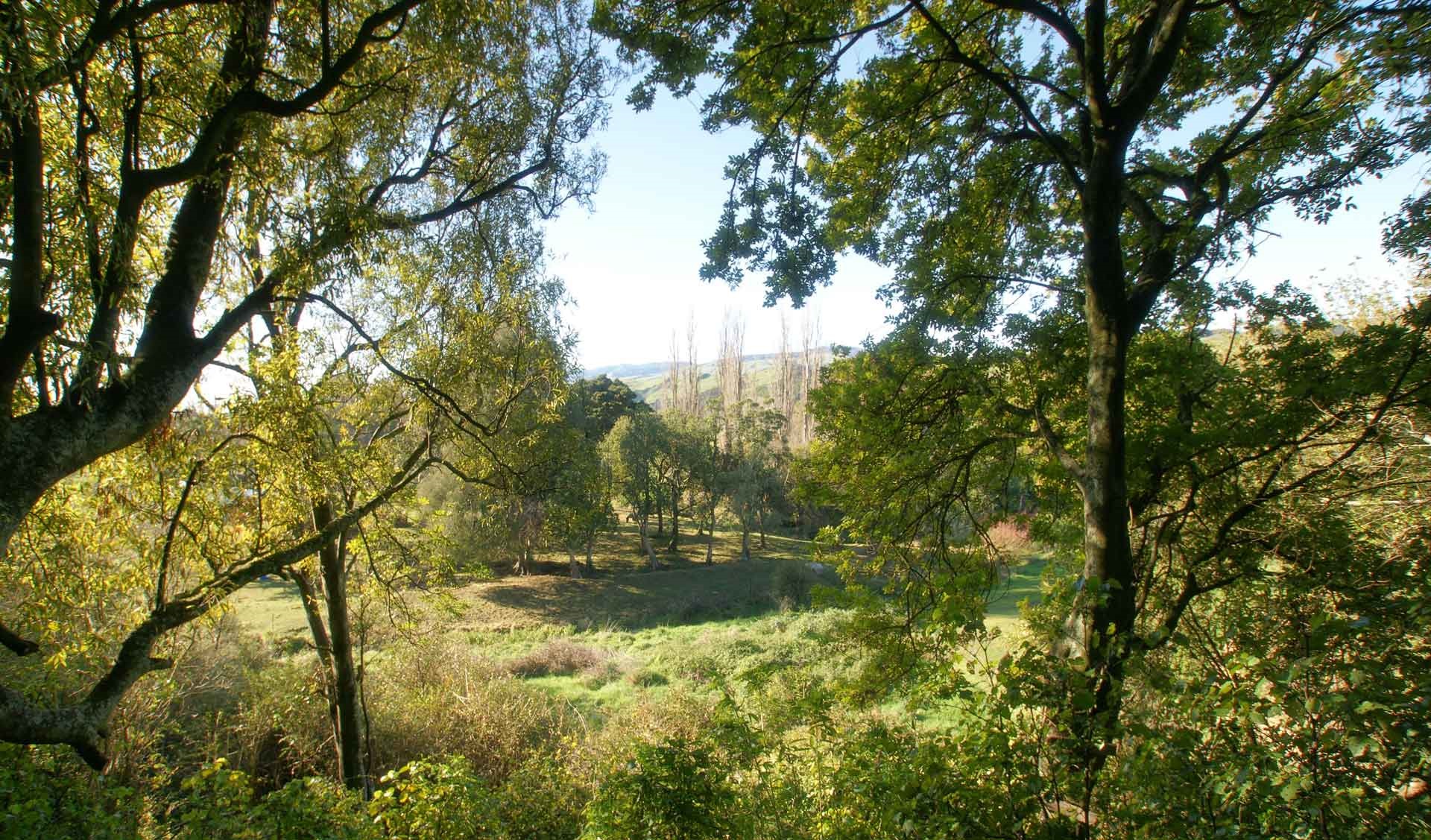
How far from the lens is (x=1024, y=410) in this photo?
20.2ft

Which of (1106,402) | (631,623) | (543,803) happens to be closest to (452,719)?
(543,803)

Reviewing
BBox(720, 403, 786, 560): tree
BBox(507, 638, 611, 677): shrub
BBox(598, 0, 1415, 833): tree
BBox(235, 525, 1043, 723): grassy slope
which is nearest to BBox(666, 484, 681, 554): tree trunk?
BBox(235, 525, 1043, 723): grassy slope

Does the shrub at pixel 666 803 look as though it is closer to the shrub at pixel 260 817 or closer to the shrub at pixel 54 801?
the shrub at pixel 260 817

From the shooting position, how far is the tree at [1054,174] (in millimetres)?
4660

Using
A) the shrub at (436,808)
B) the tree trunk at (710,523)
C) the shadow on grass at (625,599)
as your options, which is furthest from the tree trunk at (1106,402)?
the tree trunk at (710,523)

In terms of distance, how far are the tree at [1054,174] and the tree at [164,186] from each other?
253 cm

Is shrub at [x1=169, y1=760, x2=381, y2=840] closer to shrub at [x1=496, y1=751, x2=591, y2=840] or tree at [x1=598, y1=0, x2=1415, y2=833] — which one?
shrub at [x1=496, y1=751, x2=591, y2=840]

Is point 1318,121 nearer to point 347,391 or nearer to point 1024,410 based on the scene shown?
point 1024,410

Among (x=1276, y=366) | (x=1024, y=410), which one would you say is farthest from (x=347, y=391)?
(x=1276, y=366)

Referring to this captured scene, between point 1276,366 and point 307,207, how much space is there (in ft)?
29.1

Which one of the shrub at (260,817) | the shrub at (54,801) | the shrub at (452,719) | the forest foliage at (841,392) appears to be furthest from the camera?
the shrub at (452,719)

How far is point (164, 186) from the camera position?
4242mm

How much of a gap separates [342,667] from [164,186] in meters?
7.21

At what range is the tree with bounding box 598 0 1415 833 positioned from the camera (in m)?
4.66
